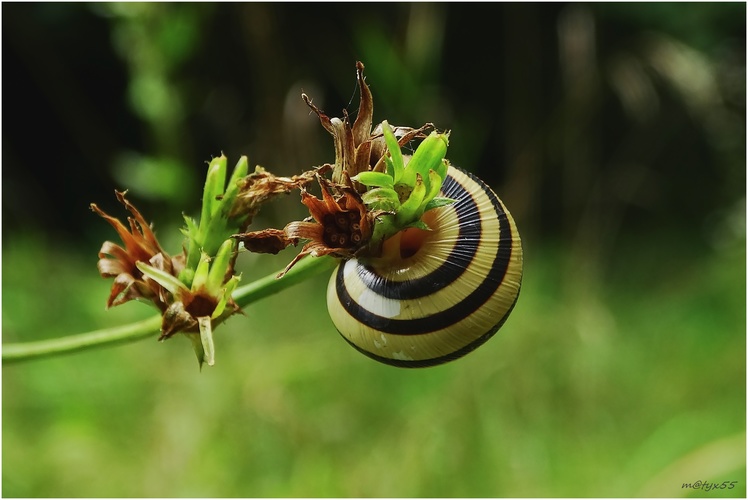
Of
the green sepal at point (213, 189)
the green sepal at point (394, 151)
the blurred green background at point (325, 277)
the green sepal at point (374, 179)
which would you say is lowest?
the blurred green background at point (325, 277)

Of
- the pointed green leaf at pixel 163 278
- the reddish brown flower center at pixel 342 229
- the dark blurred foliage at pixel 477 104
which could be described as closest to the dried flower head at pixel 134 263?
the pointed green leaf at pixel 163 278

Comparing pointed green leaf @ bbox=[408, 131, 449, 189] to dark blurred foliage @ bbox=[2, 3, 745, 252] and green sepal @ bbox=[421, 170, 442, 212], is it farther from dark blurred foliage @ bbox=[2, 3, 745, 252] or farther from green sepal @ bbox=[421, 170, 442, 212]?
dark blurred foliage @ bbox=[2, 3, 745, 252]

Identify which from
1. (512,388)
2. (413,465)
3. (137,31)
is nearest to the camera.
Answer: (137,31)

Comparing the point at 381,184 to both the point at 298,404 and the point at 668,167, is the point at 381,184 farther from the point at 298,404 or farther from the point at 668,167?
the point at 668,167

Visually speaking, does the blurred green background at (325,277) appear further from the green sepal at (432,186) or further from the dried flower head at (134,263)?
the green sepal at (432,186)

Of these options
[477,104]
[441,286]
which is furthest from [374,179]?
[477,104]

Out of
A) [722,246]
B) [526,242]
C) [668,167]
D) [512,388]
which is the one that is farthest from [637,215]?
[512,388]
